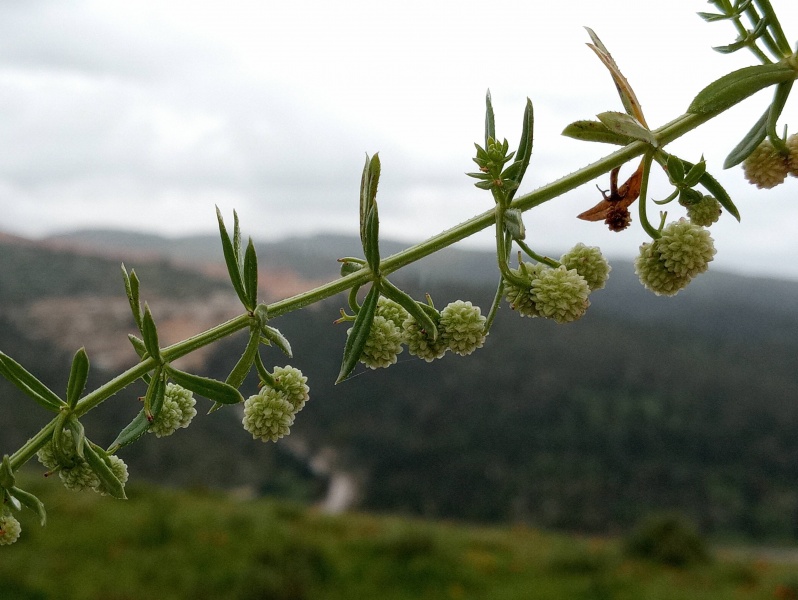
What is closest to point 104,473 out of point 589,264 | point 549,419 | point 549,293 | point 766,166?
point 549,293

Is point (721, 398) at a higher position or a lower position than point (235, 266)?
lower

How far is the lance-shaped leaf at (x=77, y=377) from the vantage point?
0.81 m

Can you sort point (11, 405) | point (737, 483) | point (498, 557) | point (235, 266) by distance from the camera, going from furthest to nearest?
point (737, 483), point (11, 405), point (498, 557), point (235, 266)

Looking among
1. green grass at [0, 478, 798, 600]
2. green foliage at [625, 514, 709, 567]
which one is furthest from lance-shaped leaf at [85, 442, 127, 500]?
green foliage at [625, 514, 709, 567]

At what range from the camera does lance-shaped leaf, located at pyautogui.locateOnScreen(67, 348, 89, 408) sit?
811mm

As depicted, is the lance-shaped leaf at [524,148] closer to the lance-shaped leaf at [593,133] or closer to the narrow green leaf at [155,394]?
the lance-shaped leaf at [593,133]

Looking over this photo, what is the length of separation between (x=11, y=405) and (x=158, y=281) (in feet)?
23.7

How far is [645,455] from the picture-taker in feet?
75.4

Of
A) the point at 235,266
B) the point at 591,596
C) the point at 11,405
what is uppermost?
the point at 235,266

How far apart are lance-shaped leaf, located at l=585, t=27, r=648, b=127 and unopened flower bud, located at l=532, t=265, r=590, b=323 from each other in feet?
0.71

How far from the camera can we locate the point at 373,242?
76 cm

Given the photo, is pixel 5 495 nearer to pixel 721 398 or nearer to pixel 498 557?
pixel 498 557

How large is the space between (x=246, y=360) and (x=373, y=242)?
0.23 m

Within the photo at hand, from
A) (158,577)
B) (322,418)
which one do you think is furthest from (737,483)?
(158,577)
